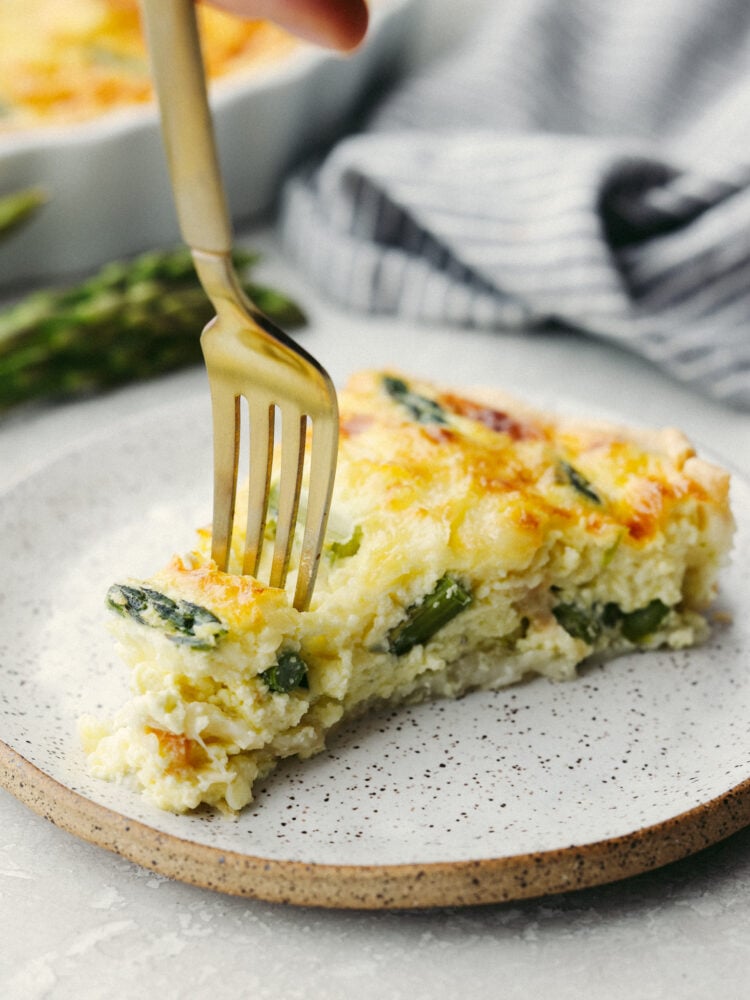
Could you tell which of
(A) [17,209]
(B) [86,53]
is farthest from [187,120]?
(B) [86,53]

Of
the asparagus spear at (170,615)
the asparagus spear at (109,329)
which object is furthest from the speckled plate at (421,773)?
the asparagus spear at (109,329)

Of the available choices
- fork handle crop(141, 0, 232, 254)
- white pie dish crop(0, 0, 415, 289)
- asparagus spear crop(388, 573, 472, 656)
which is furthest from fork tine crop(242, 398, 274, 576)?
white pie dish crop(0, 0, 415, 289)

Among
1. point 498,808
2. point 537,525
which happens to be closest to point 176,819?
point 498,808

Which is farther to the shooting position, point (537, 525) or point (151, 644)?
point (537, 525)

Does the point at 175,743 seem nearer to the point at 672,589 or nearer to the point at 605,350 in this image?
the point at 672,589

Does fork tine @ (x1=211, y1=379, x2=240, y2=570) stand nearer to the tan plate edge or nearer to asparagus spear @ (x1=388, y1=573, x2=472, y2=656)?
asparagus spear @ (x1=388, y1=573, x2=472, y2=656)
